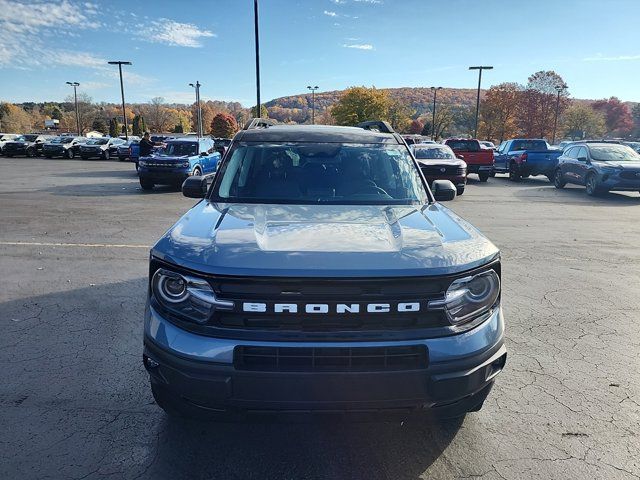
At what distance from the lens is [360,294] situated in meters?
2.23

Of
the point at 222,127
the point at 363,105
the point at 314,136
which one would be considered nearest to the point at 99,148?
the point at 314,136

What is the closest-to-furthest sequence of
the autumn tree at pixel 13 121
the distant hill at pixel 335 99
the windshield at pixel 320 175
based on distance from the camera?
the windshield at pixel 320 175 → the autumn tree at pixel 13 121 → the distant hill at pixel 335 99

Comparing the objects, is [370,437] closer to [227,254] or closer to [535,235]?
[227,254]

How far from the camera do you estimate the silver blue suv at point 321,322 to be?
2156 millimetres

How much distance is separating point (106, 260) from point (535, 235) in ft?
25.5

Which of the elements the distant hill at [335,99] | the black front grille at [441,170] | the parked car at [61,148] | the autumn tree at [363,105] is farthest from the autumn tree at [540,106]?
the distant hill at [335,99]

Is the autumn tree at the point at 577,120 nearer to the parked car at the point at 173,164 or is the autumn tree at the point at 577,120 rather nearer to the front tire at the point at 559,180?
the front tire at the point at 559,180

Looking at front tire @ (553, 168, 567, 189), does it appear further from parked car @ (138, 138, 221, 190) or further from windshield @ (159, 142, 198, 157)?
windshield @ (159, 142, 198, 157)

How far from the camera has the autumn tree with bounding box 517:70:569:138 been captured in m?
64.6

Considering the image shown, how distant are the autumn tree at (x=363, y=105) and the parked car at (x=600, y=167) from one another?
178 feet

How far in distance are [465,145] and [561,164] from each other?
14.8 feet

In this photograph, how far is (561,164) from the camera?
60.4 ft

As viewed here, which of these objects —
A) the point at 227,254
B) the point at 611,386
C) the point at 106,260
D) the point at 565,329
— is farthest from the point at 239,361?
the point at 106,260

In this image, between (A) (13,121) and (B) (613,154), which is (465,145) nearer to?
(B) (613,154)
